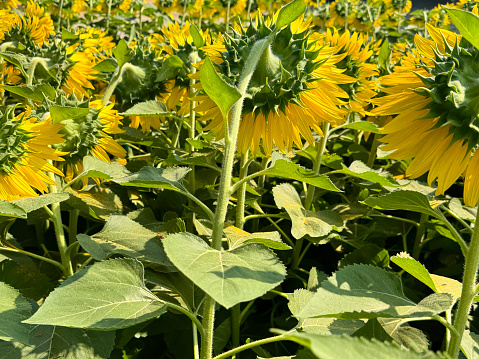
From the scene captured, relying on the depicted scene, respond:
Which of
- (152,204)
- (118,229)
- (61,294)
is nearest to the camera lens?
(61,294)

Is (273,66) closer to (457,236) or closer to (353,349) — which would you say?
(457,236)

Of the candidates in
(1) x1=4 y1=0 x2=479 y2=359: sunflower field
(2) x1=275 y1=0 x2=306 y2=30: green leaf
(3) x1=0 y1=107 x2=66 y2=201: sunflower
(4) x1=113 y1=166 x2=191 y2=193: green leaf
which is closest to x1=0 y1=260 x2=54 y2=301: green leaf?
(1) x1=4 y1=0 x2=479 y2=359: sunflower field

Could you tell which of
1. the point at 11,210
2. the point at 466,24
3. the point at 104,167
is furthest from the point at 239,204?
the point at 466,24

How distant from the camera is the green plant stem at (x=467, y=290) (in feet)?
2.75

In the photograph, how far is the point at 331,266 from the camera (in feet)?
5.45

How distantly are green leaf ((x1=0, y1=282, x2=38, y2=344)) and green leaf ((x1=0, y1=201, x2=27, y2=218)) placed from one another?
127 millimetres

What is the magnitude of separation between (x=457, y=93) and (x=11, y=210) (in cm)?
81

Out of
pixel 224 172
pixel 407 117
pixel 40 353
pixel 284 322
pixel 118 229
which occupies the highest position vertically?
pixel 407 117


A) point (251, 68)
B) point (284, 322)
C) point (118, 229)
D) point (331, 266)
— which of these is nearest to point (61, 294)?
point (118, 229)

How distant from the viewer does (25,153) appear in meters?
1.17

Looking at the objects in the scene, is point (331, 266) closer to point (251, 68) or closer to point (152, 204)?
point (152, 204)

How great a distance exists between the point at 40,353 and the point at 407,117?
2.69 feet

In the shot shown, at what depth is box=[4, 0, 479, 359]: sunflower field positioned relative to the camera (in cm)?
78

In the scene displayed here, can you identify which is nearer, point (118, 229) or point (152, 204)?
point (118, 229)
